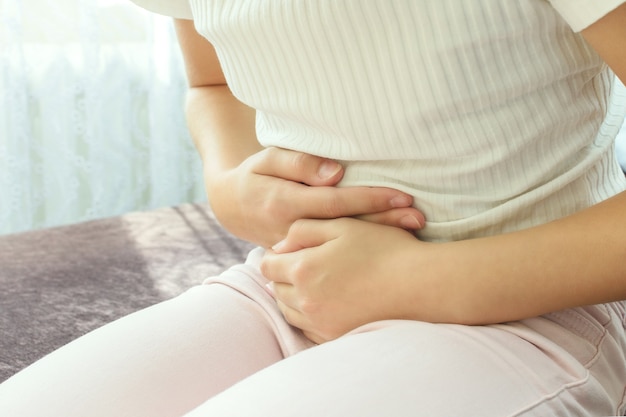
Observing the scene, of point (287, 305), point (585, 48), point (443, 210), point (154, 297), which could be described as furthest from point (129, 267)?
point (585, 48)

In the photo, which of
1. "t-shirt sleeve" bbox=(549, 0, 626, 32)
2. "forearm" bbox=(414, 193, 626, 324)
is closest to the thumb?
"forearm" bbox=(414, 193, 626, 324)

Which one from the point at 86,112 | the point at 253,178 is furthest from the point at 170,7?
the point at 86,112

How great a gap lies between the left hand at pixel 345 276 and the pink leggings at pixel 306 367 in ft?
0.07

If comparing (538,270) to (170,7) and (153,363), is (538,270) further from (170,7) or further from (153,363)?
(170,7)

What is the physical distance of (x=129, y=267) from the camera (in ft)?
5.62

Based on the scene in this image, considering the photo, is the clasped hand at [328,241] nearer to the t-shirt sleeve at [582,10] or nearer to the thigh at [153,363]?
the thigh at [153,363]

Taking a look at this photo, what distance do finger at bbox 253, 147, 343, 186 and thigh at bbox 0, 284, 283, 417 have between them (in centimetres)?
14

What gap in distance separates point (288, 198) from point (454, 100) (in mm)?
216

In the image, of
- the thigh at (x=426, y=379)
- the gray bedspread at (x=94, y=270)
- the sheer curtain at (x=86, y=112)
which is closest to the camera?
the thigh at (x=426, y=379)

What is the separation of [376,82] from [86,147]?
202 centimetres

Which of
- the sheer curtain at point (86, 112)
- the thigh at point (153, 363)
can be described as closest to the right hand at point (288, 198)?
the thigh at point (153, 363)

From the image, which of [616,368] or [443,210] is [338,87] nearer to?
[443,210]

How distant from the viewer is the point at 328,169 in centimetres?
81

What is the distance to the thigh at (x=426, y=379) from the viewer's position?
1.98 ft
